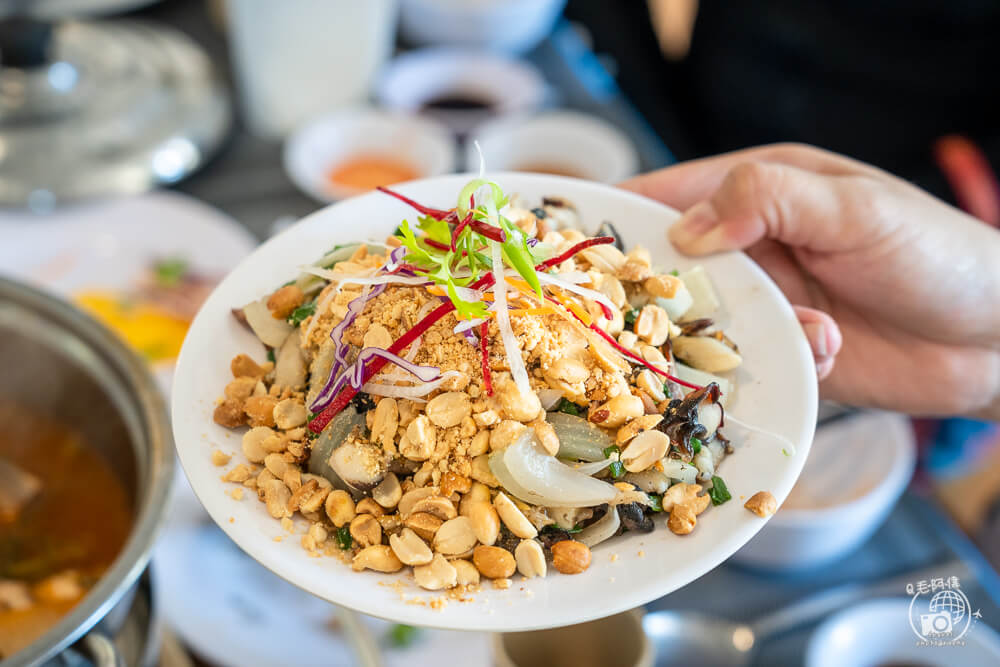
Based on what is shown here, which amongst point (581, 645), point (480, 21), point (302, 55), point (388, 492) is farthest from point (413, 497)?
point (480, 21)

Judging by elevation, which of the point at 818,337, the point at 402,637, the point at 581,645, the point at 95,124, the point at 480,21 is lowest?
the point at 402,637

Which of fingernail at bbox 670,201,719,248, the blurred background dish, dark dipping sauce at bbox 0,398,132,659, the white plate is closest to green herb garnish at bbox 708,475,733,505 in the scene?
the white plate

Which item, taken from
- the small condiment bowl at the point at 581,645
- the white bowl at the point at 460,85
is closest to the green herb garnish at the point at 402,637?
the small condiment bowl at the point at 581,645

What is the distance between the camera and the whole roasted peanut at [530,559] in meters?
0.95

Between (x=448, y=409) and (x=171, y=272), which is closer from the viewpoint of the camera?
(x=448, y=409)

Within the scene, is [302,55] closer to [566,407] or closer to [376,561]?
[566,407]

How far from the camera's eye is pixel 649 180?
1.68m

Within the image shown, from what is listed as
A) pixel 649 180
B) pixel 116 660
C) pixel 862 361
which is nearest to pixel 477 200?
pixel 649 180

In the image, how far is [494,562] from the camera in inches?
37.2

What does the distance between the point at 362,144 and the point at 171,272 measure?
689mm

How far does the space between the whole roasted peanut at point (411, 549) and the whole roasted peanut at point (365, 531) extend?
22mm

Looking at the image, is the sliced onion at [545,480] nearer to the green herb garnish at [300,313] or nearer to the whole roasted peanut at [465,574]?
the whole roasted peanut at [465,574]

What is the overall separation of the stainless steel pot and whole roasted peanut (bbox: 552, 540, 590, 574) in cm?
59

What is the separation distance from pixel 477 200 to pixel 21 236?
179cm
